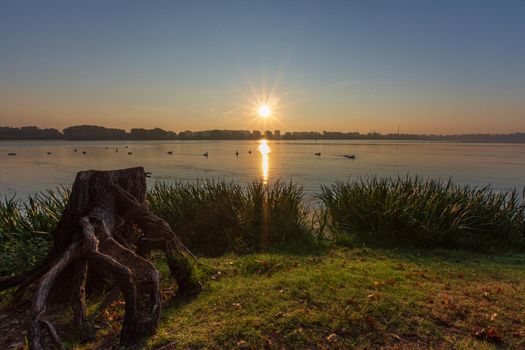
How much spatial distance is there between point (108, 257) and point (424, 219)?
8364mm

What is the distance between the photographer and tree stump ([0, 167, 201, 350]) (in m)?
4.03

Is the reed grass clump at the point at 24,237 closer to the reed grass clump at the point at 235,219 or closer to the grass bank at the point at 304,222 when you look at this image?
the grass bank at the point at 304,222

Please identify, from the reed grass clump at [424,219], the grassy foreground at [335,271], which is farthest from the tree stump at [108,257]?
the reed grass clump at [424,219]

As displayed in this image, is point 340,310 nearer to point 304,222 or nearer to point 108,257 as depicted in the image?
point 108,257

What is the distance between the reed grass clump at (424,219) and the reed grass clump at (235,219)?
1403 mm

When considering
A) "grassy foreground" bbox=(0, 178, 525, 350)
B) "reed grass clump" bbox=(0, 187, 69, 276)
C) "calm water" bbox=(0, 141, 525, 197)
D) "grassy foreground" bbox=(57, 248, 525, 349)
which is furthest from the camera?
"calm water" bbox=(0, 141, 525, 197)

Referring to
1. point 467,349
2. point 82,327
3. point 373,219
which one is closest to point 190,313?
point 82,327

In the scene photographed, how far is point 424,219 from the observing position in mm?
9562

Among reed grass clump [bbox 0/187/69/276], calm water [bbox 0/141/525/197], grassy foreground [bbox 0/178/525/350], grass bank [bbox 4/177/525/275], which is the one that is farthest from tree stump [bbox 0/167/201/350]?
calm water [bbox 0/141/525/197]

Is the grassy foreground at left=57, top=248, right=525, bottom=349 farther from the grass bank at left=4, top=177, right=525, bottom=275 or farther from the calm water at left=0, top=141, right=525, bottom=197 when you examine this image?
the calm water at left=0, top=141, right=525, bottom=197

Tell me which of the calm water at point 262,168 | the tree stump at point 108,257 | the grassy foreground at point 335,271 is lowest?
the calm water at point 262,168

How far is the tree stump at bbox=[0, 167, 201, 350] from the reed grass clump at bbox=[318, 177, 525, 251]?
5384mm

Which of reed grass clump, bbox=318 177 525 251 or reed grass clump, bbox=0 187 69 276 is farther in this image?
reed grass clump, bbox=318 177 525 251

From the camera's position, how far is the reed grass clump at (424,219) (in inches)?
368
